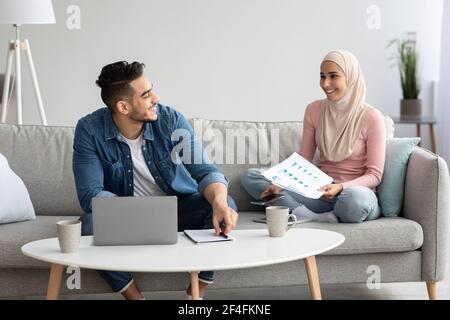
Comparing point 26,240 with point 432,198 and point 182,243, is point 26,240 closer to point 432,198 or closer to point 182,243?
point 182,243

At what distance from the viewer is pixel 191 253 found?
7.43 feet

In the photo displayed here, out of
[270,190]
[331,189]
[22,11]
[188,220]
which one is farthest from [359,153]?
[22,11]

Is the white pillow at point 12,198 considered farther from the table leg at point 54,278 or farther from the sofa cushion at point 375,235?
the sofa cushion at point 375,235

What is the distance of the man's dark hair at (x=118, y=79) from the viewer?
2.92 metres

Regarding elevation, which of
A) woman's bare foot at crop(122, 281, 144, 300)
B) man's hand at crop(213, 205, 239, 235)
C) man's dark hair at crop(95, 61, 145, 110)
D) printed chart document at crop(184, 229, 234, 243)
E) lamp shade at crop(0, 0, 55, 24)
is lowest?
woman's bare foot at crop(122, 281, 144, 300)

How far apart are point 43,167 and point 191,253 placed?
4.22 ft

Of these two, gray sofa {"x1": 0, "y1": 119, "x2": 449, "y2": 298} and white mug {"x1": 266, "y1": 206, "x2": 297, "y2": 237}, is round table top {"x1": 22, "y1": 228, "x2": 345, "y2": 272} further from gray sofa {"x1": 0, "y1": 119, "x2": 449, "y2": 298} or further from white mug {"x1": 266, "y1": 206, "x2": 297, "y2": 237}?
gray sofa {"x1": 0, "y1": 119, "x2": 449, "y2": 298}

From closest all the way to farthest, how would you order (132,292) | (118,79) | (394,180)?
1. (132,292)
2. (118,79)
3. (394,180)

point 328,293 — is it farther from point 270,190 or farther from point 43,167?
point 43,167

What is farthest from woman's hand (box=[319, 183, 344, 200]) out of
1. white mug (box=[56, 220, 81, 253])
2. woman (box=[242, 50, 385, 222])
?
white mug (box=[56, 220, 81, 253])

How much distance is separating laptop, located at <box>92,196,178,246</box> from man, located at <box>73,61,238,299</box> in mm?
457

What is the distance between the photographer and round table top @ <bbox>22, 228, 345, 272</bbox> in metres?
2.13
